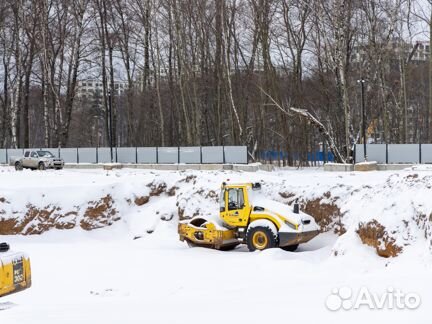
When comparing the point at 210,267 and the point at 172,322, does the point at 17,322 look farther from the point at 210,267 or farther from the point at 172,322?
the point at 210,267

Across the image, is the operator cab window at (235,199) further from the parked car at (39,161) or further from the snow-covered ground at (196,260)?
the parked car at (39,161)

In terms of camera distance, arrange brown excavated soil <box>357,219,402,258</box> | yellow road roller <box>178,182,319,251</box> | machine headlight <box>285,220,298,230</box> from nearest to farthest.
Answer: brown excavated soil <box>357,219,402,258</box> → machine headlight <box>285,220,298,230</box> → yellow road roller <box>178,182,319,251</box>

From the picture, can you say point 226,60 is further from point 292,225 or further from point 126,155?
point 292,225

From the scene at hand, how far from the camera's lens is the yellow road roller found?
1897cm

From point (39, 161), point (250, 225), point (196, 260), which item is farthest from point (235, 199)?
point (39, 161)

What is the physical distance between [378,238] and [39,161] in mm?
33650

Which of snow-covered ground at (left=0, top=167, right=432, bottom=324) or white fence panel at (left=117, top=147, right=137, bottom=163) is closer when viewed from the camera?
snow-covered ground at (left=0, top=167, right=432, bottom=324)

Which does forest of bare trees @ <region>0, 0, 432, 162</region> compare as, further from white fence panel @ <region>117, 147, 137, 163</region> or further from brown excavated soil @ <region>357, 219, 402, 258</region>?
brown excavated soil @ <region>357, 219, 402, 258</region>

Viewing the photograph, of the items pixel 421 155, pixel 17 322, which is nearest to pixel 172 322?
pixel 17 322

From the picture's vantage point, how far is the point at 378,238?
1645cm

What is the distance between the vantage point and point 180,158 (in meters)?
42.7

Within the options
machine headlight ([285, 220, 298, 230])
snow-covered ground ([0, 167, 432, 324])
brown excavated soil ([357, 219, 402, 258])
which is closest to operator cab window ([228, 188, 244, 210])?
snow-covered ground ([0, 167, 432, 324])

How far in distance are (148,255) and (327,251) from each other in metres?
6.29

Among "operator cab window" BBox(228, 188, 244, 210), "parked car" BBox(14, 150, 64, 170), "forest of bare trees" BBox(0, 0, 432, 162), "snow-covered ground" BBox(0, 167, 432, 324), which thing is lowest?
"snow-covered ground" BBox(0, 167, 432, 324)
